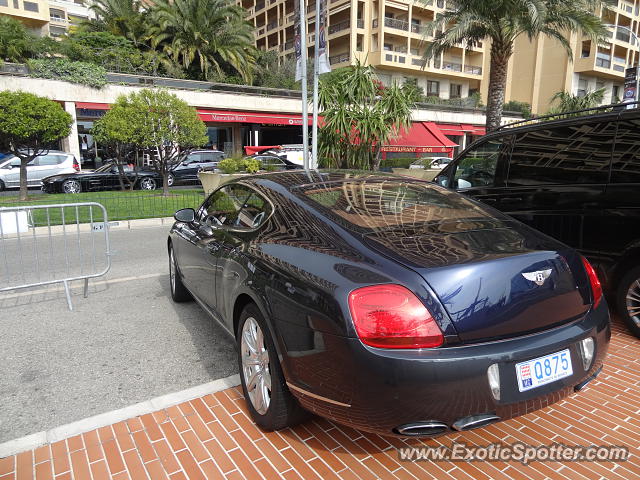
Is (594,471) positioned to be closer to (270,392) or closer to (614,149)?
(270,392)

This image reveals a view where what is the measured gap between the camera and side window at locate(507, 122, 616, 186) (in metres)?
4.02

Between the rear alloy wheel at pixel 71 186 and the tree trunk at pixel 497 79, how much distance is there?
1574 cm

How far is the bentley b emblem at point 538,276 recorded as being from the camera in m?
2.22

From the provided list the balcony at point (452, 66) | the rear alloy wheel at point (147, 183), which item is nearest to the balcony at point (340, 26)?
the balcony at point (452, 66)

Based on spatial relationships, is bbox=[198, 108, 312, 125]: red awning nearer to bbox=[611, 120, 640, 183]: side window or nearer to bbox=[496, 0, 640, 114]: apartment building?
bbox=[611, 120, 640, 183]: side window

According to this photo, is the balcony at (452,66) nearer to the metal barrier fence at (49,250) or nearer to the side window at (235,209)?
the metal barrier fence at (49,250)

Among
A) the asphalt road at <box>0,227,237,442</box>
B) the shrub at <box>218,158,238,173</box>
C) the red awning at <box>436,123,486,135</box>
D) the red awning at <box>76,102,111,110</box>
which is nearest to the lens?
the asphalt road at <box>0,227,237,442</box>

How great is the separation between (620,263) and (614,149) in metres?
0.97

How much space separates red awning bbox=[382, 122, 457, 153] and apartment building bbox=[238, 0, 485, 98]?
11417mm

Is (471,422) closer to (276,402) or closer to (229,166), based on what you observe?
(276,402)

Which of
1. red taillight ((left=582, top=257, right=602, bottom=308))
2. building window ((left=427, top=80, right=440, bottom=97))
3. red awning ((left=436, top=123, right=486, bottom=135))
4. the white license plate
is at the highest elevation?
building window ((left=427, top=80, right=440, bottom=97))

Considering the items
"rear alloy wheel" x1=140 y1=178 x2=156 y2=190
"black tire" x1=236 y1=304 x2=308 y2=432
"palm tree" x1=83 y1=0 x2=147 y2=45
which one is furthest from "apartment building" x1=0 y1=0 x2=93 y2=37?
"black tire" x1=236 y1=304 x2=308 y2=432

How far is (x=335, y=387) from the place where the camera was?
207 centimetres

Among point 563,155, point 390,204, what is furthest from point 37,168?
point 563,155
